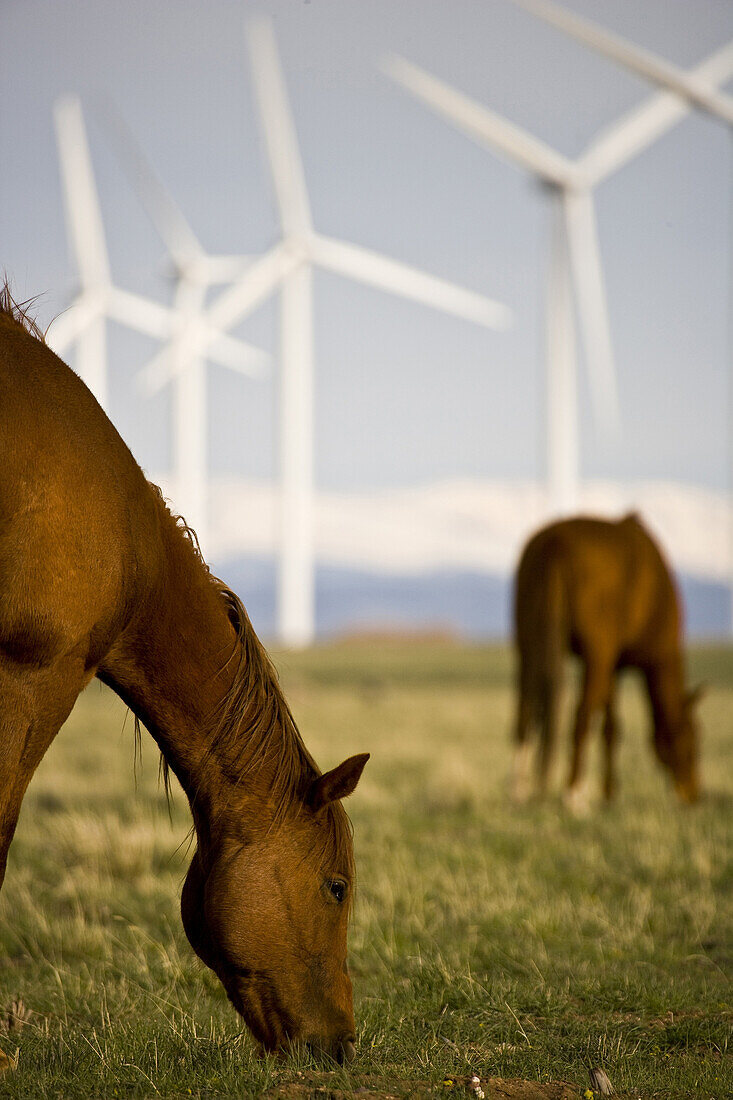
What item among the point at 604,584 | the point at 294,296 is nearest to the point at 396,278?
the point at 294,296

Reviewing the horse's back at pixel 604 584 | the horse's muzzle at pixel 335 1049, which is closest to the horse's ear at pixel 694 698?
the horse's back at pixel 604 584

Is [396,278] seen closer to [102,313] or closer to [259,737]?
[102,313]

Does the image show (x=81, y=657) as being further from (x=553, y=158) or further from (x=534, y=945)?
(x=553, y=158)

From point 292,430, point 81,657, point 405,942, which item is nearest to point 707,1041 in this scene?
point 405,942

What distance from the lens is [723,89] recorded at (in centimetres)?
1753

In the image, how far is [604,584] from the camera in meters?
9.09

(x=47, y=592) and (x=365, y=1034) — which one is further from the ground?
(x=47, y=592)

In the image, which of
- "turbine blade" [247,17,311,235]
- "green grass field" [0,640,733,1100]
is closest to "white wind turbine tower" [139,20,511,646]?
"turbine blade" [247,17,311,235]

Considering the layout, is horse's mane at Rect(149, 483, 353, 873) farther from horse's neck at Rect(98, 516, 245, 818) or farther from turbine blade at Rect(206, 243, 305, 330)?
turbine blade at Rect(206, 243, 305, 330)

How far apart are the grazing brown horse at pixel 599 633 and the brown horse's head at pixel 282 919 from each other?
5457mm

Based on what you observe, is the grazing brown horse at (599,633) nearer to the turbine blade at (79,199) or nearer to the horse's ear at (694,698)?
the horse's ear at (694,698)

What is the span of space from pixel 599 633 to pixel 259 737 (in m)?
6.27

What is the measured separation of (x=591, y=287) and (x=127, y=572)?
18.9m

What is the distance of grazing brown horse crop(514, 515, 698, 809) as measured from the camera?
8828mm
